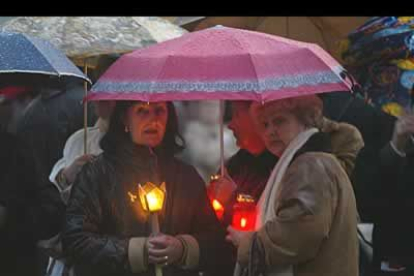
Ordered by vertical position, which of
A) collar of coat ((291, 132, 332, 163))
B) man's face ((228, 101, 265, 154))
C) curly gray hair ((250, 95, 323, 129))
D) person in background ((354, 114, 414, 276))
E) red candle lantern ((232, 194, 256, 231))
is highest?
curly gray hair ((250, 95, 323, 129))

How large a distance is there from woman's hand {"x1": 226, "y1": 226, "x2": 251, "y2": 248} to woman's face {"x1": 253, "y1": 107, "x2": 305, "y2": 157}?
15.5 inches

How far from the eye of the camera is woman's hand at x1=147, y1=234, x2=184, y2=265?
14.5 ft

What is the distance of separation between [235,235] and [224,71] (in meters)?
0.74

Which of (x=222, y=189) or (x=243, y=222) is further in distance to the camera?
(x=222, y=189)

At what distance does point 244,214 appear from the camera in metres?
4.36

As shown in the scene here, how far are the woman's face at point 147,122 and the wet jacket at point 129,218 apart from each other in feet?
0.19

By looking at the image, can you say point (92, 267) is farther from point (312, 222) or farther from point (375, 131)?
point (375, 131)

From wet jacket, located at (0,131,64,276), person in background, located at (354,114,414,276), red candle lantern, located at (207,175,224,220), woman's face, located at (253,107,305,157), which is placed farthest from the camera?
person in background, located at (354,114,414,276)

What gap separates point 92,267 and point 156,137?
68cm

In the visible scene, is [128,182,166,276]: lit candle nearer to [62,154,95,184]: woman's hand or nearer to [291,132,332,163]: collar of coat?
[62,154,95,184]: woman's hand

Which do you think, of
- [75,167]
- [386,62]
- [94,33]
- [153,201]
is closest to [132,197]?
[153,201]

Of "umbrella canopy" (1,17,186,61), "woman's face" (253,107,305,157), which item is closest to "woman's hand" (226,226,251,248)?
"woman's face" (253,107,305,157)

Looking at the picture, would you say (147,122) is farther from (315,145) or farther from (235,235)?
(315,145)
